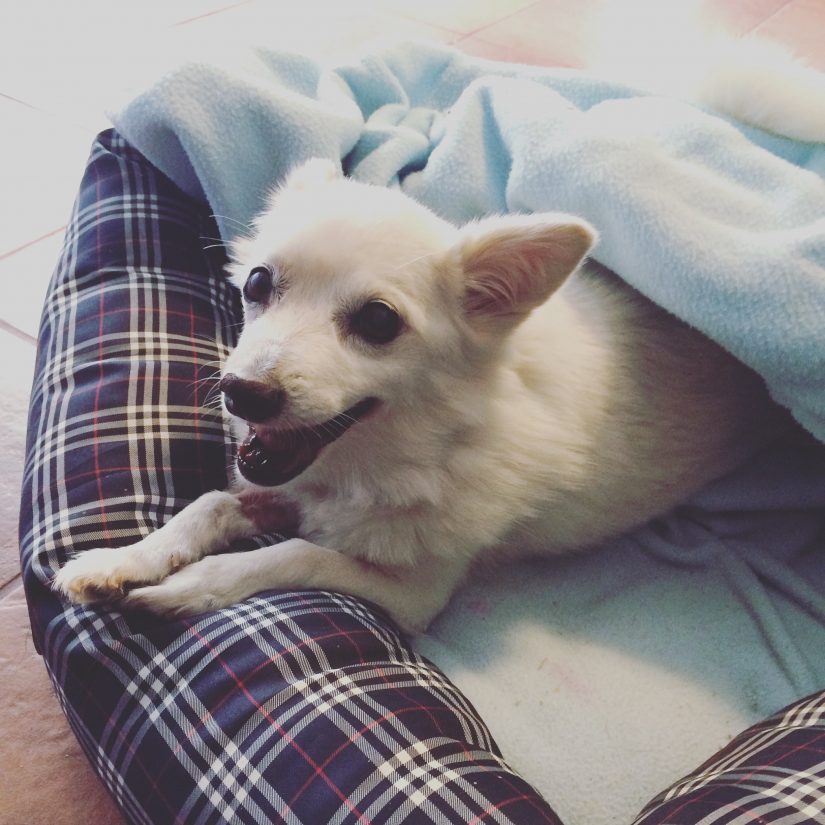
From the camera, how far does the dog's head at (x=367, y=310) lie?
0.98 meters

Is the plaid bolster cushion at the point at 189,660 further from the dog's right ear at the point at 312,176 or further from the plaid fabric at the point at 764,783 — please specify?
the dog's right ear at the point at 312,176

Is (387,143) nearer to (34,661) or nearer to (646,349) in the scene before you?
(646,349)

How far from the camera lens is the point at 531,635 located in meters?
1.41

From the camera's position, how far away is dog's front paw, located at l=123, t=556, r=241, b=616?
113 centimetres

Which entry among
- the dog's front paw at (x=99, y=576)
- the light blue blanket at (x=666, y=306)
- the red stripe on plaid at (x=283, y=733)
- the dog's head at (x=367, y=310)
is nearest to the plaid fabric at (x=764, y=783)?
the light blue blanket at (x=666, y=306)

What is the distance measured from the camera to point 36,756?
4.07 ft

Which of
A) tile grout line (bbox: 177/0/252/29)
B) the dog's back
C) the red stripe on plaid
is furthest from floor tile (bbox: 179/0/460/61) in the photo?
the red stripe on plaid

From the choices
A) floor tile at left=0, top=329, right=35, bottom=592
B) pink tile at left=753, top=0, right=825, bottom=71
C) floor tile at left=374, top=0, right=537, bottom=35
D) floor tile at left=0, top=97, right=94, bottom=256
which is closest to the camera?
floor tile at left=0, top=329, right=35, bottom=592

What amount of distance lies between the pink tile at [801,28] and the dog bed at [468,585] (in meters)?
2.12

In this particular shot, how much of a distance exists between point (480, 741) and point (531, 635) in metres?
0.33

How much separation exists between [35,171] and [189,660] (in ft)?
6.40

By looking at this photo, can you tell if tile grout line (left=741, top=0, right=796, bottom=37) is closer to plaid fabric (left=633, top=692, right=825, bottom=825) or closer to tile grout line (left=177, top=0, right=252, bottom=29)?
tile grout line (left=177, top=0, right=252, bottom=29)

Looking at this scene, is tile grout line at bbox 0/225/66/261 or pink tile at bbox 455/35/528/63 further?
pink tile at bbox 455/35/528/63

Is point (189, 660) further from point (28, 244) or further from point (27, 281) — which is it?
point (28, 244)
